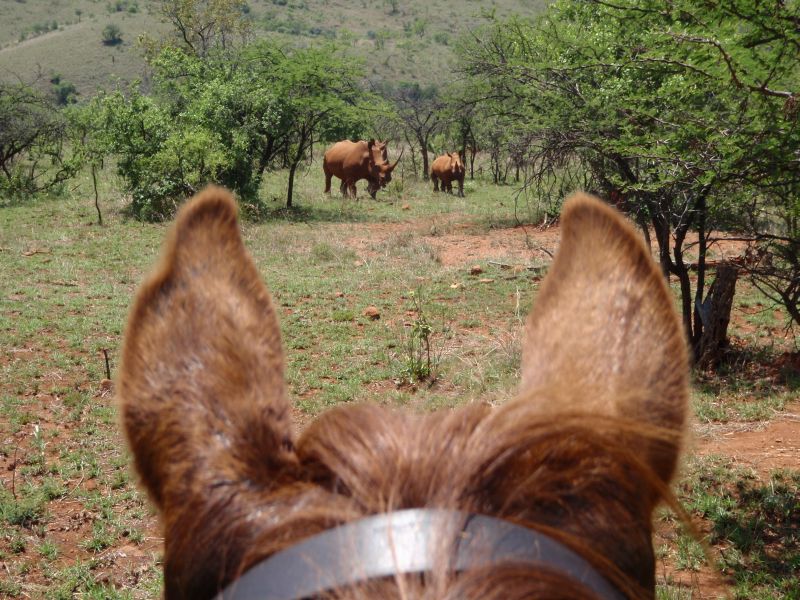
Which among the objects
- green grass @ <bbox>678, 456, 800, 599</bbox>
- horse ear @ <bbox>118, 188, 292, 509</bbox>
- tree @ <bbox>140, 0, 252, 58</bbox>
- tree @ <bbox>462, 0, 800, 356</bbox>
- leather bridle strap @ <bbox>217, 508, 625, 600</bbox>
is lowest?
green grass @ <bbox>678, 456, 800, 599</bbox>

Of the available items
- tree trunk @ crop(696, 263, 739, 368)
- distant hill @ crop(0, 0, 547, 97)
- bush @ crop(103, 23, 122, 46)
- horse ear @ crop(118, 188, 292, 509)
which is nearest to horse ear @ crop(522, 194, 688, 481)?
horse ear @ crop(118, 188, 292, 509)

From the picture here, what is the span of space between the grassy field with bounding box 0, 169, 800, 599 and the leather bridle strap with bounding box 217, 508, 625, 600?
52 cm

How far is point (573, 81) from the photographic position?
770cm

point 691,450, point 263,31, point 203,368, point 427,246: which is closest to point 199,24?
point 427,246

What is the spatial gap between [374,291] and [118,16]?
88.5 metres

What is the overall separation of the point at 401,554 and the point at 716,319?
7016mm

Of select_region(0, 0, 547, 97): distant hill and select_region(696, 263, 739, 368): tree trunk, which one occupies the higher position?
select_region(0, 0, 547, 97): distant hill

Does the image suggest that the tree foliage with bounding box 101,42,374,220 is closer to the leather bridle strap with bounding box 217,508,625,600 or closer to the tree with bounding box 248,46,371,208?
the tree with bounding box 248,46,371,208

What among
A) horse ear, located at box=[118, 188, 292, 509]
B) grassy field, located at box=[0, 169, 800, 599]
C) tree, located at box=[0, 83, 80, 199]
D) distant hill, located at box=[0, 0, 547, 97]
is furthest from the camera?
distant hill, located at box=[0, 0, 547, 97]

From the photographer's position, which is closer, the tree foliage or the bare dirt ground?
the bare dirt ground

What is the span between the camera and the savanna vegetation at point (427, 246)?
392cm

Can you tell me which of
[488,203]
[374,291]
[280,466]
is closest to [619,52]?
[374,291]

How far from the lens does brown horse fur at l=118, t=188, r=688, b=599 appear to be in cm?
75

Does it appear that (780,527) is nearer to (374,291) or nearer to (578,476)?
(578,476)
